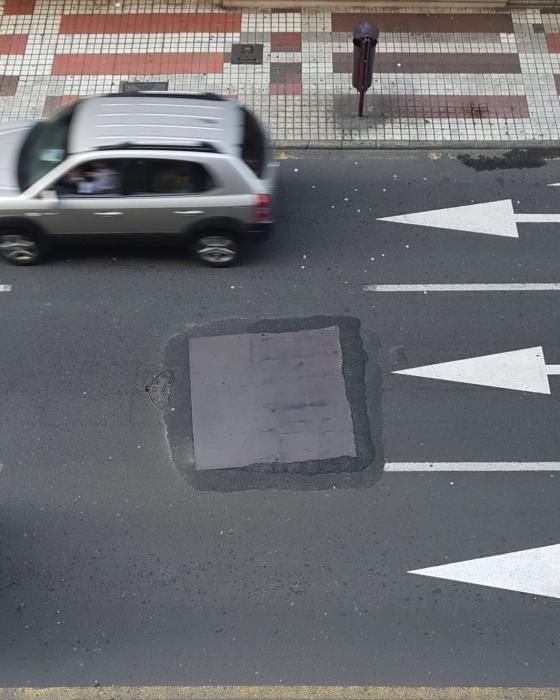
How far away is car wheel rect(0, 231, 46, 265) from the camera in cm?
1070

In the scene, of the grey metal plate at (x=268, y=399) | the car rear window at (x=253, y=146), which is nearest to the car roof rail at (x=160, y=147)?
the car rear window at (x=253, y=146)

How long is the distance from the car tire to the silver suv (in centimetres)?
1

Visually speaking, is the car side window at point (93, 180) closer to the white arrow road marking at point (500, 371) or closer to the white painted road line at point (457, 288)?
the white painted road line at point (457, 288)

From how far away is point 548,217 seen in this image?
38.4 feet

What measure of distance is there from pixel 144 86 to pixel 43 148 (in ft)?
9.78

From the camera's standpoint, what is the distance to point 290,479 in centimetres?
950

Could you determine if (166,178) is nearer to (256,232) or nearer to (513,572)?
(256,232)

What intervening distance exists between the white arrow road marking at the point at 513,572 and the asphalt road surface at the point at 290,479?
6 cm

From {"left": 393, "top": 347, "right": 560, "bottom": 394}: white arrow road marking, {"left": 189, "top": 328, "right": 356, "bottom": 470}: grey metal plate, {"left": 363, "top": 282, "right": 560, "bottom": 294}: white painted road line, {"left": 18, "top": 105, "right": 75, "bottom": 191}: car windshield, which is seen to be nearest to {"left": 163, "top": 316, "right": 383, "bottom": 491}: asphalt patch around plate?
{"left": 189, "top": 328, "right": 356, "bottom": 470}: grey metal plate

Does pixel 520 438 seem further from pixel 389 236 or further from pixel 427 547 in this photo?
pixel 389 236

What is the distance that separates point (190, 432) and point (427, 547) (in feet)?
9.44

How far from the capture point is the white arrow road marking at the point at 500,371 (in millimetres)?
10195

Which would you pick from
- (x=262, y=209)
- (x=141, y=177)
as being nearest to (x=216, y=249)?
(x=262, y=209)

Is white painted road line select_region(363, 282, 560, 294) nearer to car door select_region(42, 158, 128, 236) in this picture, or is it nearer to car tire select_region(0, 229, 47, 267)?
car door select_region(42, 158, 128, 236)
